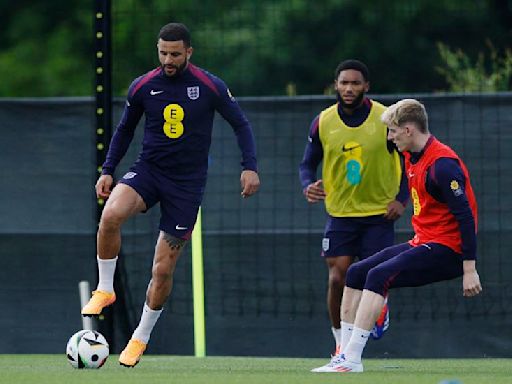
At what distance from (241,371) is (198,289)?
3.20m

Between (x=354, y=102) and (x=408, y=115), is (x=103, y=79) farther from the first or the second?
(x=408, y=115)

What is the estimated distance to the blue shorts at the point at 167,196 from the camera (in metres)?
10.8


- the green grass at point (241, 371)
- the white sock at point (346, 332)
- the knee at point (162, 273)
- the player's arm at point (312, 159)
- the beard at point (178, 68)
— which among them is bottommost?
the green grass at point (241, 371)

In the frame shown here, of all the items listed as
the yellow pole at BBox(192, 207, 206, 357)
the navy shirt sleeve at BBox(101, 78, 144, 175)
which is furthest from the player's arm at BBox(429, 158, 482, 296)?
the yellow pole at BBox(192, 207, 206, 357)

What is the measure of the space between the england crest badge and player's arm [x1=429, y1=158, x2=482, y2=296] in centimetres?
198

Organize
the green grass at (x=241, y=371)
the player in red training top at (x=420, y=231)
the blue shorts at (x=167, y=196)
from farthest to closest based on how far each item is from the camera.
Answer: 1. the blue shorts at (x=167, y=196)
2. the player in red training top at (x=420, y=231)
3. the green grass at (x=241, y=371)

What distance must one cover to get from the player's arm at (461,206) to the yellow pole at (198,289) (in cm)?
408

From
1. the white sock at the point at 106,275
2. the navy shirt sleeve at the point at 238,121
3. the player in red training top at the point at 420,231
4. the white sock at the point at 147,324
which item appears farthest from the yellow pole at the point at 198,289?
the player in red training top at the point at 420,231

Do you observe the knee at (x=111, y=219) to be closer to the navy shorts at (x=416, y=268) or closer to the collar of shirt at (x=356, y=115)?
the navy shorts at (x=416, y=268)

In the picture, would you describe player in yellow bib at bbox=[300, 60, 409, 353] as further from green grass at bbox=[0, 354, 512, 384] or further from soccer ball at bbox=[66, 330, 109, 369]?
soccer ball at bbox=[66, 330, 109, 369]

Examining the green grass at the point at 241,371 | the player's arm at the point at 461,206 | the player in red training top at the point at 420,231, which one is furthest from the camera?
the player in red training top at the point at 420,231

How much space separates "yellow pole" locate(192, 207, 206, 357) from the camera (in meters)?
13.2

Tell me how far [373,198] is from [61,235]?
3.10 metres

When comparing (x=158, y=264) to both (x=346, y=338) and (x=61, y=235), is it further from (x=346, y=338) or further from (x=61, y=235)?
Answer: (x=61, y=235)
